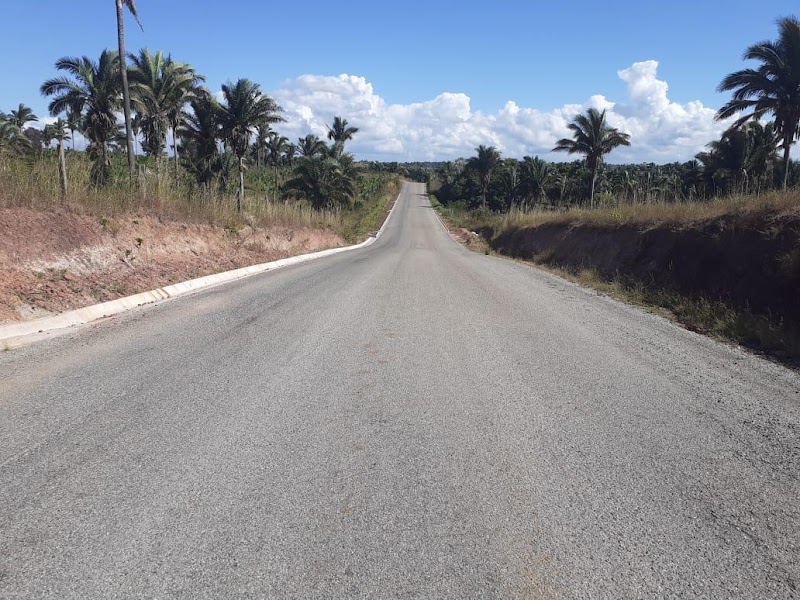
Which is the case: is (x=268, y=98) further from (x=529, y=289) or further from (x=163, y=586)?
(x=163, y=586)

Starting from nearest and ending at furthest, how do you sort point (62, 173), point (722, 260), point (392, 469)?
1. point (392, 469)
2. point (722, 260)
3. point (62, 173)

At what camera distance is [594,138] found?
47.3 meters

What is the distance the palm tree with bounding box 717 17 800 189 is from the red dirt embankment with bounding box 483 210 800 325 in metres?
13.9

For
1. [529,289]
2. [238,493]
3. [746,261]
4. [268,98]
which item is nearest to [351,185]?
[268,98]

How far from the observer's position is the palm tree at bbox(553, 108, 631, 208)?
1843 inches

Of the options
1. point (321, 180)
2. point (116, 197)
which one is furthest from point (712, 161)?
point (116, 197)

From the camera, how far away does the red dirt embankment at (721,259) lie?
8.87 m

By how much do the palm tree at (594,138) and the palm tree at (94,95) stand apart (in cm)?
3475

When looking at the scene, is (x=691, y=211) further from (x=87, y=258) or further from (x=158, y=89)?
(x=158, y=89)

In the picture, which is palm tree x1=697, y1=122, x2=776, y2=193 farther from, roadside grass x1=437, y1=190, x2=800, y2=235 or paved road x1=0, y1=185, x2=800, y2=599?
paved road x1=0, y1=185, x2=800, y2=599

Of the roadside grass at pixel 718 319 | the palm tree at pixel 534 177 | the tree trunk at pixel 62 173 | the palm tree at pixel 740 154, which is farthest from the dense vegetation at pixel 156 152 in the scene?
the palm tree at pixel 740 154

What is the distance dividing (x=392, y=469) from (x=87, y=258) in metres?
9.02

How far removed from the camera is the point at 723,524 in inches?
129

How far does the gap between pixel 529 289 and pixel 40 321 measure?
389 inches
